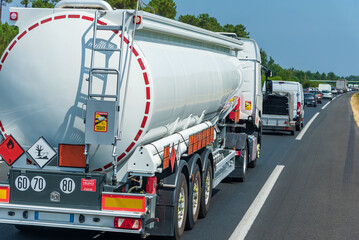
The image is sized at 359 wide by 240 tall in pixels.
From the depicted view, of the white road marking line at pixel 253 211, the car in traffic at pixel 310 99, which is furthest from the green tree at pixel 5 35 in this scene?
the car in traffic at pixel 310 99

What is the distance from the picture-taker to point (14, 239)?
9.09 metres

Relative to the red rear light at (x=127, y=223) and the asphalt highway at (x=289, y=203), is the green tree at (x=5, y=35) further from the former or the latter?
the red rear light at (x=127, y=223)

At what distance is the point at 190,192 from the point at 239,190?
4684 millimetres

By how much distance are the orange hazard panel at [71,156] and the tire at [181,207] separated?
1475 mm

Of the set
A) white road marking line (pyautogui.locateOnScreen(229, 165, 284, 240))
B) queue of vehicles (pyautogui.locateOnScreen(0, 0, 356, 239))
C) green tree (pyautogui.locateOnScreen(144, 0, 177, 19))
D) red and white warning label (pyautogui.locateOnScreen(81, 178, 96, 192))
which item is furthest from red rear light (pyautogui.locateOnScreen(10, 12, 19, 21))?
green tree (pyautogui.locateOnScreen(144, 0, 177, 19))

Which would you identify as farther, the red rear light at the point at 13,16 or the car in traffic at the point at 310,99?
the car in traffic at the point at 310,99

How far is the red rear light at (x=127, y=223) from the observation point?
7.50 meters

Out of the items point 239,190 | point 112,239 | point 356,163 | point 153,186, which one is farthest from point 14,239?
point 356,163

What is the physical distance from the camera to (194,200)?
394 inches

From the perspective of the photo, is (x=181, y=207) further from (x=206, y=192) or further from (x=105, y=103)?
(x=105, y=103)

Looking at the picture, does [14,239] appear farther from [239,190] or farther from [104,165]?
[239,190]

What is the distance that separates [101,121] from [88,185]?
2.77ft

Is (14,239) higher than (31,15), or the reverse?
(31,15)

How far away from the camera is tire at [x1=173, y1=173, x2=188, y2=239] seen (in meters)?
8.58
